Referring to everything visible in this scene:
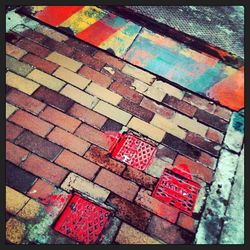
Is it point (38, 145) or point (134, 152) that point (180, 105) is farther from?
point (38, 145)

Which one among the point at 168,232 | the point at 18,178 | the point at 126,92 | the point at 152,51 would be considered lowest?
the point at 168,232

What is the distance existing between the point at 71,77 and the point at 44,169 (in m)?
0.76

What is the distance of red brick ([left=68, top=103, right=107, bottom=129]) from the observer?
6.52 feet

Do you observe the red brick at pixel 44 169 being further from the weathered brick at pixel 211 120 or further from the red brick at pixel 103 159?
the weathered brick at pixel 211 120

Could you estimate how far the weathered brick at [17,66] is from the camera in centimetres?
212

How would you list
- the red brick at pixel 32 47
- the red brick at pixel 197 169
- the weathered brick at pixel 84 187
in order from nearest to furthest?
1. the weathered brick at pixel 84 187
2. the red brick at pixel 197 169
3. the red brick at pixel 32 47

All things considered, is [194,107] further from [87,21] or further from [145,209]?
[87,21]

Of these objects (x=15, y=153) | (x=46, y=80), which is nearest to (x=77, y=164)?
(x=15, y=153)

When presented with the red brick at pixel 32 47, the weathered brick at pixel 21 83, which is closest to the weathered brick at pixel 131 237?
the weathered brick at pixel 21 83

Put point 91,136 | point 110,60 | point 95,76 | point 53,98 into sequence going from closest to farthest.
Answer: point 91,136, point 53,98, point 95,76, point 110,60

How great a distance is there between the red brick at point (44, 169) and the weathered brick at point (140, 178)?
0.37m

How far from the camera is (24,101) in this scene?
6.49 feet

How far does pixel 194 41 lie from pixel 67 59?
3.77 feet

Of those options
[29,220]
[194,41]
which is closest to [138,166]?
[29,220]
